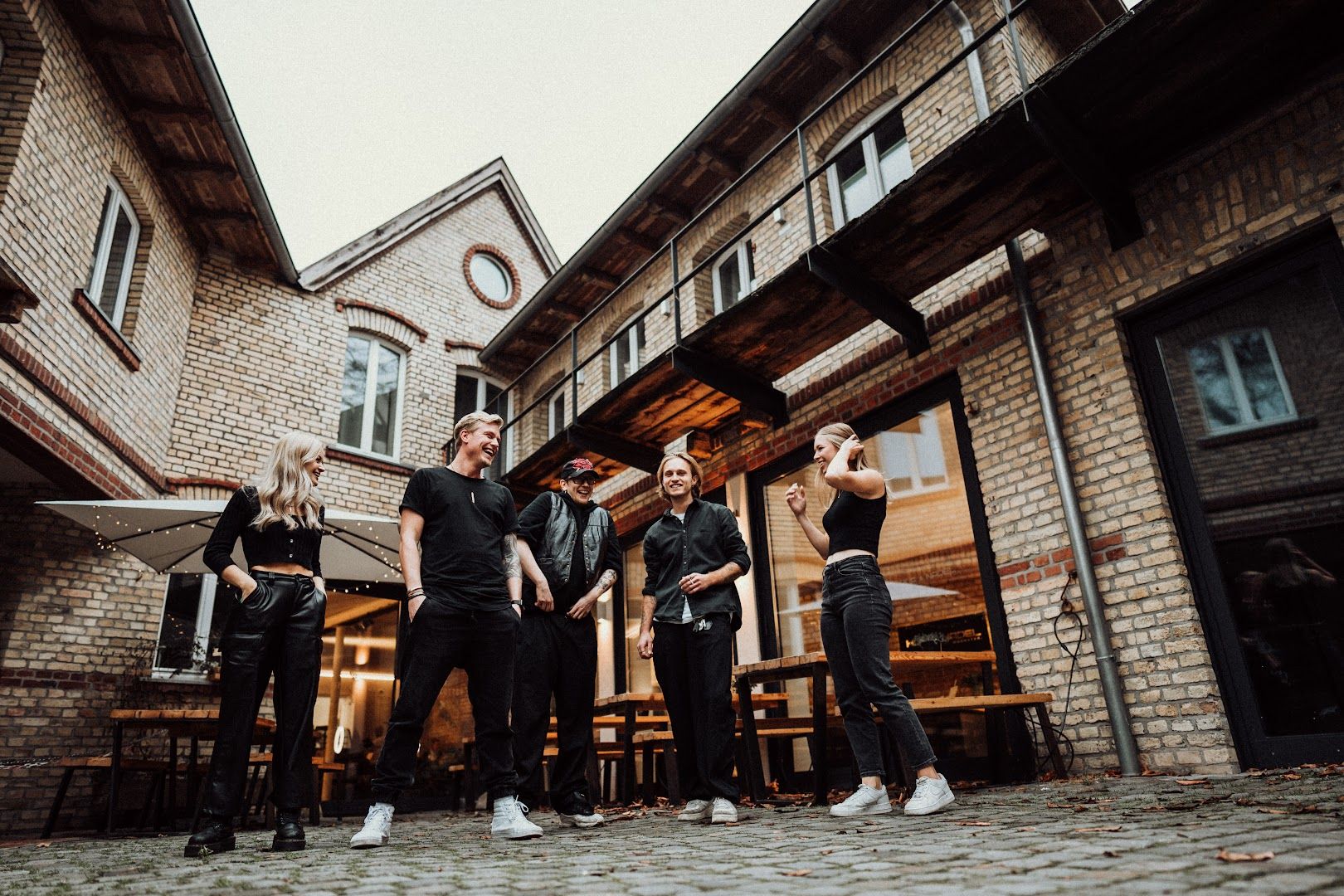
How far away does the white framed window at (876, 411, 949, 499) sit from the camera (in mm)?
6422

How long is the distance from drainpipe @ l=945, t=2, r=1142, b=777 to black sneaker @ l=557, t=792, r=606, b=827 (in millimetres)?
3006

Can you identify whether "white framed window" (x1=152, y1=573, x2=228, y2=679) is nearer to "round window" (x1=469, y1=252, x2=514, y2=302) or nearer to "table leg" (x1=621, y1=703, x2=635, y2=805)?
"table leg" (x1=621, y1=703, x2=635, y2=805)

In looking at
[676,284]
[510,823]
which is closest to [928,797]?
[510,823]

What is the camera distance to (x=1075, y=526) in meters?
5.04

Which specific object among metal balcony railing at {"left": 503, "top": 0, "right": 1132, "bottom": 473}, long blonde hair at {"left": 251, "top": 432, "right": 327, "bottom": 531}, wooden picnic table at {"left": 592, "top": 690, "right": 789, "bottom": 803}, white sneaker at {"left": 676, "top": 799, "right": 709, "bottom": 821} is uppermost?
metal balcony railing at {"left": 503, "top": 0, "right": 1132, "bottom": 473}

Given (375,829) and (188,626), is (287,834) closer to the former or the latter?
(375,829)

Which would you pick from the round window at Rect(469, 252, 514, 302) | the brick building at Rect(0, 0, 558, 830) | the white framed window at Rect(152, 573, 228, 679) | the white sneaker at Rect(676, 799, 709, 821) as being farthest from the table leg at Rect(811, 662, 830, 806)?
the round window at Rect(469, 252, 514, 302)

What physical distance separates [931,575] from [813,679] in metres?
2.60

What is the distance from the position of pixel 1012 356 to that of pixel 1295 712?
266cm

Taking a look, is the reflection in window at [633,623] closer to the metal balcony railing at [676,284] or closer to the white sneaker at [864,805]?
the metal balcony railing at [676,284]

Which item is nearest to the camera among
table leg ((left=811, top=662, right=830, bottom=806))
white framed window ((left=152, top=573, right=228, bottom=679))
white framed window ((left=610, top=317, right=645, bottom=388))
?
table leg ((left=811, top=662, right=830, bottom=806))

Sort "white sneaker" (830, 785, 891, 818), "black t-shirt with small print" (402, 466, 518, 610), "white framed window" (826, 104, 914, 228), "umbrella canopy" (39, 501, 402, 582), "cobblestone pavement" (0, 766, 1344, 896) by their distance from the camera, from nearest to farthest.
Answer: "cobblestone pavement" (0, 766, 1344, 896)
"black t-shirt with small print" (402, 466, 518, 610)
"white sneaker" (830, 785, 891, 818)
"umbrella canopy" (39, 501, 402, 582)
"white framed window" (826, 104, 914, 228)

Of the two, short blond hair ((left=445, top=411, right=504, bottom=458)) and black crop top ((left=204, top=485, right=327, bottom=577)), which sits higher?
short blond hair ((left=445, top=411, right=504, bottom=458))

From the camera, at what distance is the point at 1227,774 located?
167 inches
